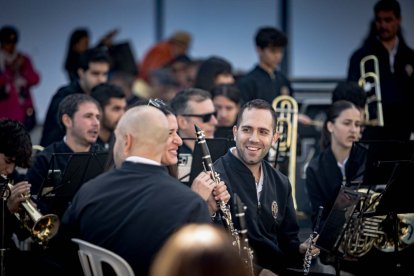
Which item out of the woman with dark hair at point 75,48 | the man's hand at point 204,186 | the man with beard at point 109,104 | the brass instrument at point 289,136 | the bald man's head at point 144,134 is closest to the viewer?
the bald man's head at point 144,134

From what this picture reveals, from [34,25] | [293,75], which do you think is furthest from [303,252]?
[34,25]

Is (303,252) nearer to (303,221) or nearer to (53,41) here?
(303,221)

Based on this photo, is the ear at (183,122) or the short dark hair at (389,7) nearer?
the ear at (183,122)

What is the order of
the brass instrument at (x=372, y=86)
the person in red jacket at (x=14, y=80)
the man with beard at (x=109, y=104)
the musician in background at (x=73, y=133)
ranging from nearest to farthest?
1. the musician in background at (x=73, y=133)
2. the man with beard at (x=109, y=104)
3. the brass instrument at (x=372, y=86)
4. the person in red jacket at (x=14, y=80)

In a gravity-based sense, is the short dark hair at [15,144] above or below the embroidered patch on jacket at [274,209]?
above

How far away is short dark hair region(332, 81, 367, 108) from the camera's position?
7883mm

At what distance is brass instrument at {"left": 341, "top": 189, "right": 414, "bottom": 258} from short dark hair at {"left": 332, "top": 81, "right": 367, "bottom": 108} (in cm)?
136

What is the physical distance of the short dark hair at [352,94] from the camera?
7.88m

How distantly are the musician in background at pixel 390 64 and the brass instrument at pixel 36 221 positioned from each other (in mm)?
3777

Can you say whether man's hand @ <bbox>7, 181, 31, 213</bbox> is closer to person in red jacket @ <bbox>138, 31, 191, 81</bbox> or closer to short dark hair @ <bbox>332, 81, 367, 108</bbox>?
short dark hair @ <bbox>332, 81, 367, 108</bbox>

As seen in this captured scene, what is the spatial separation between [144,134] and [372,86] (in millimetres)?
4686

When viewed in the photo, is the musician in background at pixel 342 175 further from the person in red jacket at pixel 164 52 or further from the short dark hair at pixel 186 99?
the person in red jacket at pixel 164 52

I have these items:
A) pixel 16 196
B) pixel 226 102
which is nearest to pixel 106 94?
pixel 226 102

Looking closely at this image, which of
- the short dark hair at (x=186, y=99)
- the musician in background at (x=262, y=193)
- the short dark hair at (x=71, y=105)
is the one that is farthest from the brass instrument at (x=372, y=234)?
the short dark hair at (x=71, y=105)
